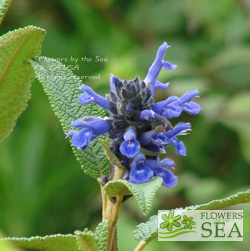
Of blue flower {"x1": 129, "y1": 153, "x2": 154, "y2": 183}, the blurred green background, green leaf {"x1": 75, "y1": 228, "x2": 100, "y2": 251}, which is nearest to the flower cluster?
blue flower {"x1": 129, "y1": 153, "x2": 154, "y2": 183}

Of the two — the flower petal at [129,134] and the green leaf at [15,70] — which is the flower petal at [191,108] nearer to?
the flower petal at [129,134]

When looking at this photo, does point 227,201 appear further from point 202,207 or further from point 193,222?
point 193,222

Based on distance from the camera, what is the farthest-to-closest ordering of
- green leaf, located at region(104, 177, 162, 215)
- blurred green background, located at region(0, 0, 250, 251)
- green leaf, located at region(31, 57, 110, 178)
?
blurred green background, located at region(0, 0, 250, 251) → green leaf, located at region(31, 57, 110, 178) → green leaf, located at region(104, 177, 162, 215)

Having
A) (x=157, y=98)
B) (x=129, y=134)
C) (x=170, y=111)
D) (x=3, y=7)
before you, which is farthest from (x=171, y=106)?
(x=157, y=98)

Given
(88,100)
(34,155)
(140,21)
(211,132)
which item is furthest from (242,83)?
(88,100)

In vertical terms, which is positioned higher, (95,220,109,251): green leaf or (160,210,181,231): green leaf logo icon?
(160,210,181,231): green leaf logo icon

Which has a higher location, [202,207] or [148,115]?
[148,115]

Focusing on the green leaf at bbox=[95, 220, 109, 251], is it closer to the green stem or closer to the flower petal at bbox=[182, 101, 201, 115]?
the green stem
